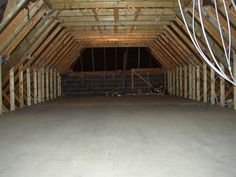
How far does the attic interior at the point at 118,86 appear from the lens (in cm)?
290

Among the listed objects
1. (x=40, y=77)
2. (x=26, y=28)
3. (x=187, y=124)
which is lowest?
(x=187, y=124)

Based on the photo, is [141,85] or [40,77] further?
[141,85]

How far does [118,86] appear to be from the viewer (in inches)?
675

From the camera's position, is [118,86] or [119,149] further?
[118,86]

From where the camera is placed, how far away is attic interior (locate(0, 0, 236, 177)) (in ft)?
9.51

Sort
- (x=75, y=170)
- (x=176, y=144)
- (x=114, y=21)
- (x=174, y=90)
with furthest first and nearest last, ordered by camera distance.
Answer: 1. (x=174, y=90)
2. (x=114, y=21)
3. (x=176, y=144)
4. (x=75, y=170)

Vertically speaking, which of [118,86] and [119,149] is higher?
[118,86]

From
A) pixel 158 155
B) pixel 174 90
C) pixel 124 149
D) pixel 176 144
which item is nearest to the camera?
pixel 158 155

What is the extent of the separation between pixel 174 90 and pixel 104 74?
4.12m

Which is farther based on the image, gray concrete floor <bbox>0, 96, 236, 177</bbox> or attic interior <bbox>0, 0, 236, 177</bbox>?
attic interior <bbox>0, 0, 236, 177</bbox>

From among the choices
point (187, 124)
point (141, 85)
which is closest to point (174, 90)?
point (141, 85)

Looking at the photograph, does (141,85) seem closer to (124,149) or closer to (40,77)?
(40,77)

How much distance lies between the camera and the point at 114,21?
9070mm

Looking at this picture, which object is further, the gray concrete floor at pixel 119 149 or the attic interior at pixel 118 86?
the attic interior at pixel 118 86
